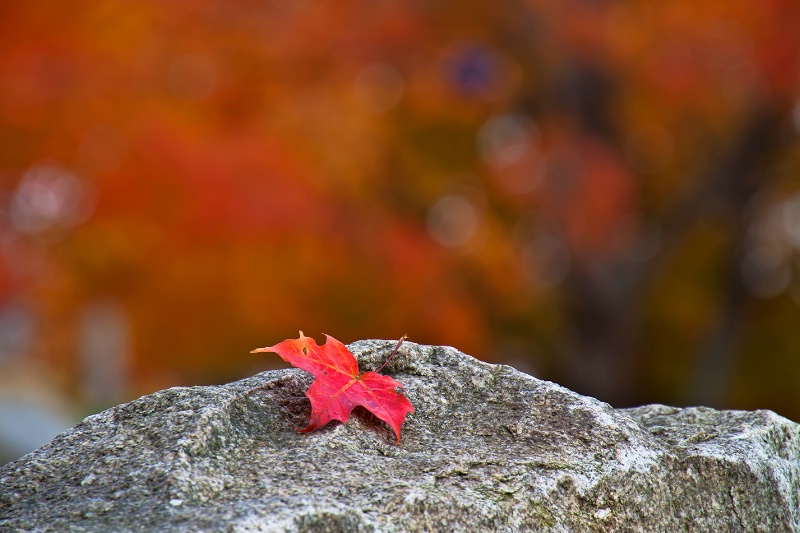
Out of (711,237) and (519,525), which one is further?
(711,237)

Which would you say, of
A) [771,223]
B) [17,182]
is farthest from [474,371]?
[771,223]

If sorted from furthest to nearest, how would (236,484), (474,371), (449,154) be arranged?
(449,154), (474,371), (236,484)

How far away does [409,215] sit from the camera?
25.4 feet

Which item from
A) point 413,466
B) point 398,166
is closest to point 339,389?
point 413,466

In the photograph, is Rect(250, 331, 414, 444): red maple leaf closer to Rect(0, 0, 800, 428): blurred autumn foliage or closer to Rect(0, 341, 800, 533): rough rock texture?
Rect(0, 341, 800, 533): rough rock texture

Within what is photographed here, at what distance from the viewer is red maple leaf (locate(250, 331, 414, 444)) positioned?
1389 millimetres

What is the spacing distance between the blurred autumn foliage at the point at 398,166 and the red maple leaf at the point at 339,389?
4.35 m

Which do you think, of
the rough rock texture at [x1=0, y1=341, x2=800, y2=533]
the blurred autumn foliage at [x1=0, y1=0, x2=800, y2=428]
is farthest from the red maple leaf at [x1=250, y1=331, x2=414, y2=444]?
the blurred autumn foliage at [x1=0, y1=0, x2=800, y2=428]

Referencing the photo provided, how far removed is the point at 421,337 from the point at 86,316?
5.23 meters

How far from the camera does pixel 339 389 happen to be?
1.41 meters

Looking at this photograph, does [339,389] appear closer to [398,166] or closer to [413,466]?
[413,466]

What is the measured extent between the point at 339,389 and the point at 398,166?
691 cm

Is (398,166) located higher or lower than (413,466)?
higher

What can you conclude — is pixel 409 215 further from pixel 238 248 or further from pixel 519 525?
pixel 519 525
